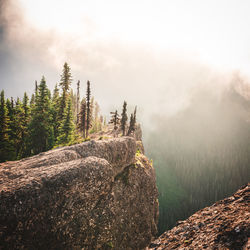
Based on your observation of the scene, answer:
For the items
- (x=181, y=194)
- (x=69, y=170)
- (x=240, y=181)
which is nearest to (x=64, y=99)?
(x=69, y=170)

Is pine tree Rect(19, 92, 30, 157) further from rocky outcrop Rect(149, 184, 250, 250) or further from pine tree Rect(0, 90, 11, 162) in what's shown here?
rocky outcrop Rect(149, 184, 250, 250)

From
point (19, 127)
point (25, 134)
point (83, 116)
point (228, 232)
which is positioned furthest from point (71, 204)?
point (19, 127)

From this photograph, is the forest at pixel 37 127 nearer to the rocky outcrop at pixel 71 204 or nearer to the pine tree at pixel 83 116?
the pine tree at pixel 83 116

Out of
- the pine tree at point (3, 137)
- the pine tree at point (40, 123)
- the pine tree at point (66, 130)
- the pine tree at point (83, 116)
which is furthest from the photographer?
the pine tree at point (83, 116)

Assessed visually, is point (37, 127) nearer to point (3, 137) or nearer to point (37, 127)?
point (37, 127)

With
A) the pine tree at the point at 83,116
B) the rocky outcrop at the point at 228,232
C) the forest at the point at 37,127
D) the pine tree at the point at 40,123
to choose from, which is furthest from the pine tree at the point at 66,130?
the rocky outcrop at the point at 228,232

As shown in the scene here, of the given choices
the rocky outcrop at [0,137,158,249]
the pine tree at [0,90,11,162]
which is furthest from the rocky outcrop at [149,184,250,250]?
the pine tree at [0,90,11,162]

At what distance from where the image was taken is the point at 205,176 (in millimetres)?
168125

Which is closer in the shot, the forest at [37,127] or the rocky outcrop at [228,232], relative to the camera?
the rocky outcrop at [228,232]

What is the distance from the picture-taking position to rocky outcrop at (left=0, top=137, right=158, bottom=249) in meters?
8.23

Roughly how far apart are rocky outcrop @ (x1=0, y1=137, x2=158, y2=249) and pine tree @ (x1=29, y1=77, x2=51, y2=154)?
14150mm

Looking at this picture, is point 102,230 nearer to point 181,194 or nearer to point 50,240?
point 50,240

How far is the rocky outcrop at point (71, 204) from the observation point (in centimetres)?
823

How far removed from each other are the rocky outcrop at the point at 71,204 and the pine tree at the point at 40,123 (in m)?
14.1
